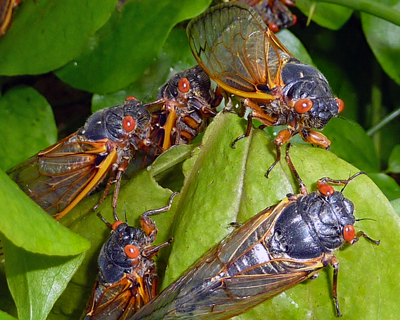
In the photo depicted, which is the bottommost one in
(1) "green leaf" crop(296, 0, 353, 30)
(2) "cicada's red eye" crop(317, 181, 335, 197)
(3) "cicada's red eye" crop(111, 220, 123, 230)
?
(3) "cicada's red eye" crop(111, 220, 123, 230)

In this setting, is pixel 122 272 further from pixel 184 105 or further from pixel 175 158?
pixel 184 105

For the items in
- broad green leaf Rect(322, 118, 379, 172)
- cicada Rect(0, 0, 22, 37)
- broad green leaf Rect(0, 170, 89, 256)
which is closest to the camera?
broad green leaf Rect(0, 170, 89, 256)

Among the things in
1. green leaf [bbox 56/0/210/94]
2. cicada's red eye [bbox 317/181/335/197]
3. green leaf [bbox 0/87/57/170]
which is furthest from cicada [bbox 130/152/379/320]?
green leaf [bbox 0/87/57/170]

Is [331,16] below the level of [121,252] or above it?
above

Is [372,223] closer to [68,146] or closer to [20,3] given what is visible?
[68,146]

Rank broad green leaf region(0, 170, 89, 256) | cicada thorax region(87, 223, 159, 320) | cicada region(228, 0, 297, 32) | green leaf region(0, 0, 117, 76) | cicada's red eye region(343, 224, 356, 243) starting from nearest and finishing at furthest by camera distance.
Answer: broad green leaf region(0, 170, 89, 256) < cicada's red eye region(343, 224, 356, 243) < cicada thorax region(87, 223, 159, 320) < green leaf region(0, 0, 117, 76) < cicada region(228, 0, 297, 32)

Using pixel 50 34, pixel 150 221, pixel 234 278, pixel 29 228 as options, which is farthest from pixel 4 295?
pixel 50 34

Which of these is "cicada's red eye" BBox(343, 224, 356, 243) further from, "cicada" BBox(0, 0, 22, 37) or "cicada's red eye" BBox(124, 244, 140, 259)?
"cicada" BBox(0, 0, 22, 37)
